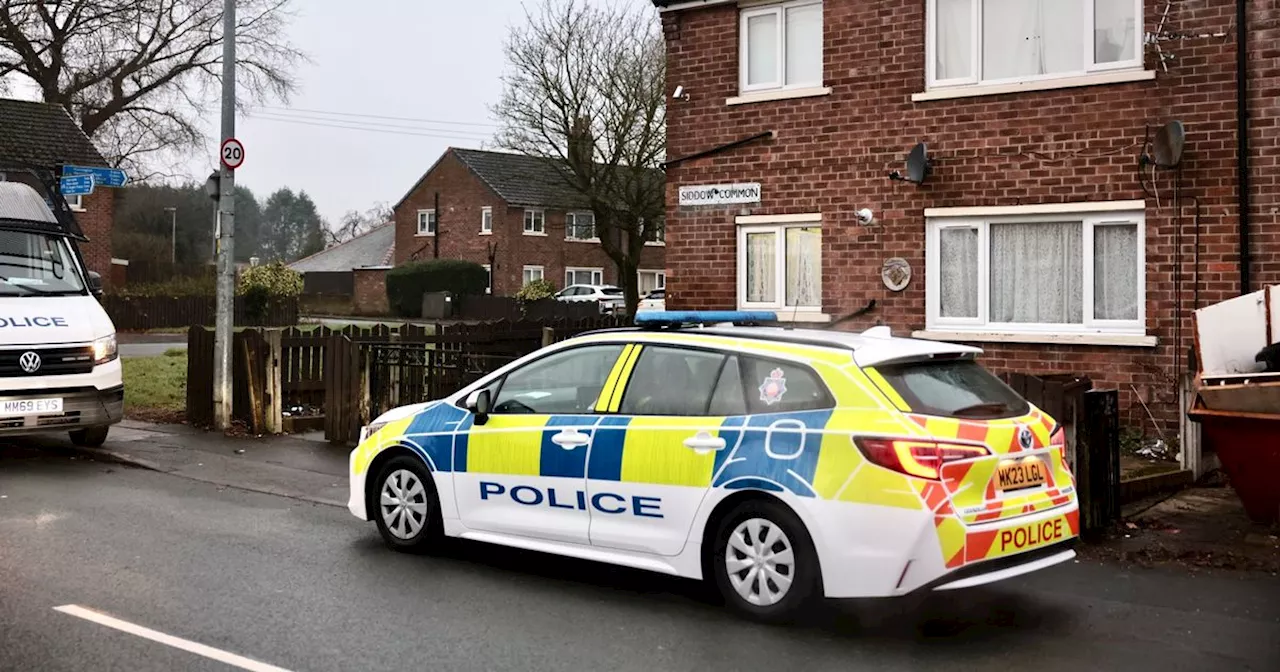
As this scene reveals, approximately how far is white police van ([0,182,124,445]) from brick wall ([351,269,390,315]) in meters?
44.8

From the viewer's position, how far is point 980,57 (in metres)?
12.5

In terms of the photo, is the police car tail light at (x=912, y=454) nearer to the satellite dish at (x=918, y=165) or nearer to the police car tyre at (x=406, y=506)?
the police car tyre at (x=406, y=506)

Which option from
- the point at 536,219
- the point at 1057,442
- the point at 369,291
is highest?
the point at 536,219

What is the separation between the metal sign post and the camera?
13047 mm

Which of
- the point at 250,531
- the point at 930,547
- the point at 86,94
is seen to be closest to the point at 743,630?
the point at 930,547

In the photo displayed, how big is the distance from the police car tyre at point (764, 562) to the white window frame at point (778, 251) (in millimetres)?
7670

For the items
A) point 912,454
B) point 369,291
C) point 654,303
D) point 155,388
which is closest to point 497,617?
point 912,454

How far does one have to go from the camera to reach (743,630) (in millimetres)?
5785

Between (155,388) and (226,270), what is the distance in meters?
4.99

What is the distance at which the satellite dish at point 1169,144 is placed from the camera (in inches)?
432

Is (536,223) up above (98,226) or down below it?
above

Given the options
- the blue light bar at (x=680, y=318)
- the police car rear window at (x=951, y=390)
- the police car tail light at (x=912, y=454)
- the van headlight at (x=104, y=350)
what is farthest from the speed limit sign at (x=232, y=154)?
the police car tail light at (x=912, y=454)

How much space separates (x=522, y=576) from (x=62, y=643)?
2.46 m

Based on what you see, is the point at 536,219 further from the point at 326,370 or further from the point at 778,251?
the point at 326,370
